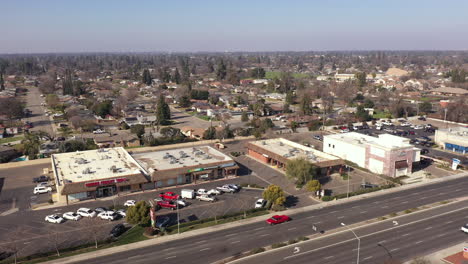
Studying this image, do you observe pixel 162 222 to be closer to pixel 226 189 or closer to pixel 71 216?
pixel 71 216

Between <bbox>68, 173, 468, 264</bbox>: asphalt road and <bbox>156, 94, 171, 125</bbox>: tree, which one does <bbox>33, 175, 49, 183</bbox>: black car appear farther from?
<bbox>156, 94, 171, 125</bbox>: tree

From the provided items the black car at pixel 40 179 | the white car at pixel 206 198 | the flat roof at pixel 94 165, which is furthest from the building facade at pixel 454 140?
the black car at pixel 40 179

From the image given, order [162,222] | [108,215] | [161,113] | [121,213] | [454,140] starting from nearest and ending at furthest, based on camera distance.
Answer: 1. [162,222]
2. [108,215]
3. [121,213]
4. [454,140]
5. [161,113]

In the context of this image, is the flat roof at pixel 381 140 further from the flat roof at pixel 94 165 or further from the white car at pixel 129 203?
the white car at pixel 129 203

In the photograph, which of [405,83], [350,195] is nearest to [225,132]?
[350,195]

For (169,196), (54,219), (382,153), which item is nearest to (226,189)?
(169,196)

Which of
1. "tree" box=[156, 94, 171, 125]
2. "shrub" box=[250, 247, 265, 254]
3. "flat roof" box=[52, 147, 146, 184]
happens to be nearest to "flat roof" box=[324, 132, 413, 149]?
"shrub" box=[250, 247, 265, 254]
